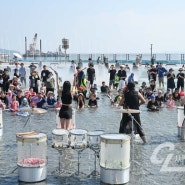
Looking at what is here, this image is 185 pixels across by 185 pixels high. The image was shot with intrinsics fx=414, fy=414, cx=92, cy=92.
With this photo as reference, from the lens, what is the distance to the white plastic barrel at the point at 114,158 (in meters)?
7.87

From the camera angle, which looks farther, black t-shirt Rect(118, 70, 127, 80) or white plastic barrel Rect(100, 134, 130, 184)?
black t-shirt Rect(118, 70, 127, 80)

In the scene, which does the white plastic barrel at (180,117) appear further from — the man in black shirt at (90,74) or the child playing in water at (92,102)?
the man in black shirt at (90,74)

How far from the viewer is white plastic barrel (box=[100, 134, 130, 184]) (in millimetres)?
7867

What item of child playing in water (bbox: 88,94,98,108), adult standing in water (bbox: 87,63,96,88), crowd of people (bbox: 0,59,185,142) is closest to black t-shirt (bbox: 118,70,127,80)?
crowd of people (bbox: 0,59,185,142)

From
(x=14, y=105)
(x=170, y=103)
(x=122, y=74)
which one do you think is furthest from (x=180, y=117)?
(x=122, y=74)

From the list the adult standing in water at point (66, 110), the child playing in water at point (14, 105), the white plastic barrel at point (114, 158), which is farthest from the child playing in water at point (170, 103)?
the white plastic barrel at point (114, 158)

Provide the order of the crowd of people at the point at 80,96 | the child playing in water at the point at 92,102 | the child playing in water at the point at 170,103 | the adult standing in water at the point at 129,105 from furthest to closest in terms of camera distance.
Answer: the child playing in water at the point at 92,102 < the child playing in water at the point at 170,103 < the crowd of people at the point at 80,96 < the adult standing in water at the point at 129,105

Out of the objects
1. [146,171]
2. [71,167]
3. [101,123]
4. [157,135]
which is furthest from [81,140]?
[101,123]

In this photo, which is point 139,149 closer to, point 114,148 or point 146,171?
point 146,171

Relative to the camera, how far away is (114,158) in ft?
26.1

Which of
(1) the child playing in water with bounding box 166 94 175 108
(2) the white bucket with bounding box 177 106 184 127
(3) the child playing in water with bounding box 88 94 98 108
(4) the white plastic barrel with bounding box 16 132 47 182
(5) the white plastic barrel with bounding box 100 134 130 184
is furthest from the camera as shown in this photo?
(3) the child playing in water with bounding box 88 94 98 108

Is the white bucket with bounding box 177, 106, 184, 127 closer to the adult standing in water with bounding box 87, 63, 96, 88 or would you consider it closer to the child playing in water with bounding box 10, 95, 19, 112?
the child playing in water with bounding box 10, 95, 19, 112

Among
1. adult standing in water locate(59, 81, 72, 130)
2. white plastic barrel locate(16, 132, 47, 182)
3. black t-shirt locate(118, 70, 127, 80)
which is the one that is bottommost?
white plastic barrel locate(16, 132, 47, 182)

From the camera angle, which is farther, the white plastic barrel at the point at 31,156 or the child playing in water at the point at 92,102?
the child playing in water at the point at 92,102
